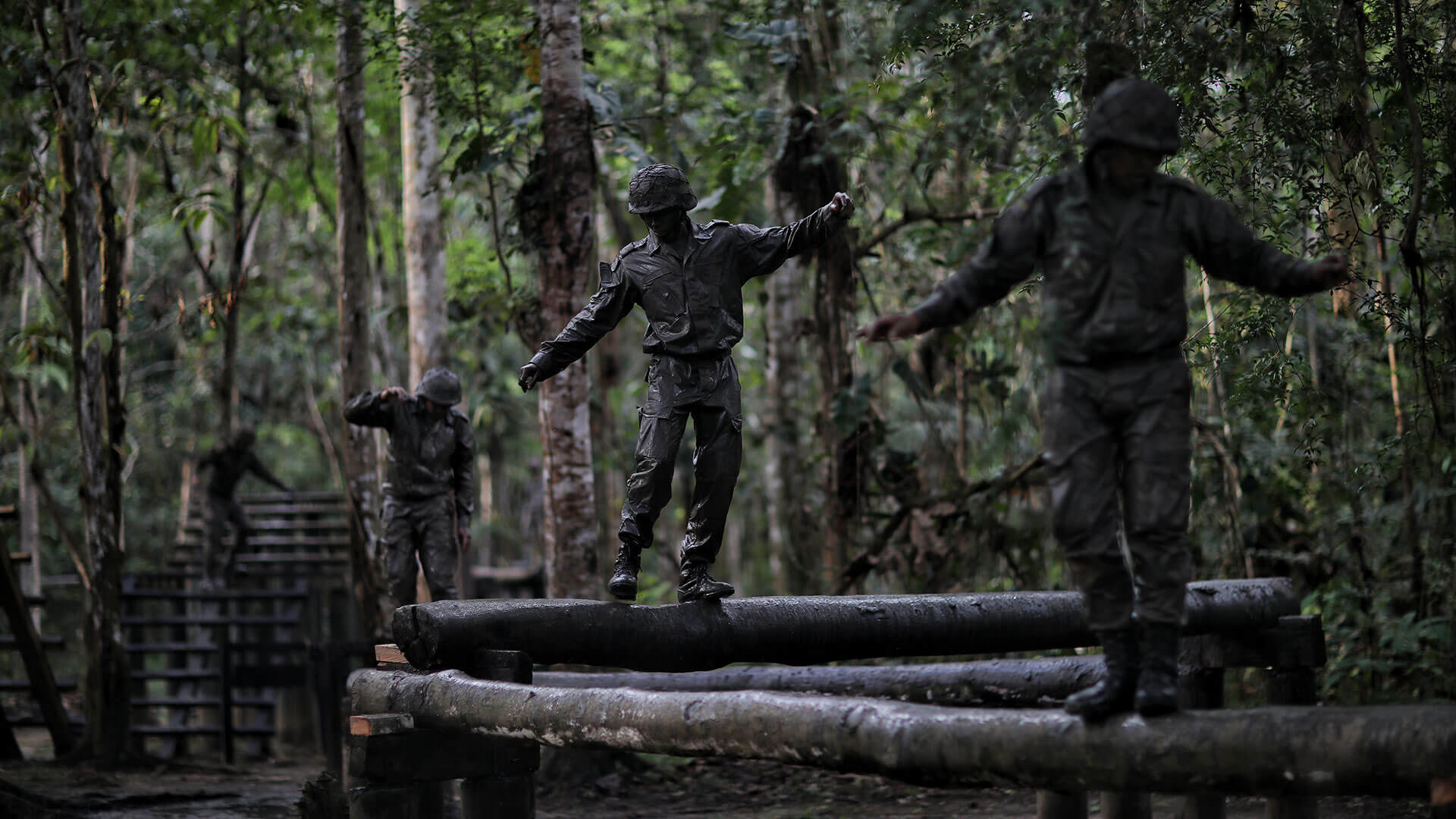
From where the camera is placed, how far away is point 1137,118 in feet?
12.3

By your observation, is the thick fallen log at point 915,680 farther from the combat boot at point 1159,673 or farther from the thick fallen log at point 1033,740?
the combat boot at point 1159,673

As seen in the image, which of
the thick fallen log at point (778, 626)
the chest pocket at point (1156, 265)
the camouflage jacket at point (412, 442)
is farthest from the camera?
the camouflage jacket at point (412, 442)

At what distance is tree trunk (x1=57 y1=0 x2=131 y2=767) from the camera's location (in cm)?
1014

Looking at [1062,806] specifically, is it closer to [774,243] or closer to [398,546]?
[774,243]

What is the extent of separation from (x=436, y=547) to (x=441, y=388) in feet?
4.05

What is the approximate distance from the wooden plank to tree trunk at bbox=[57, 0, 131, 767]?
1.05 feet

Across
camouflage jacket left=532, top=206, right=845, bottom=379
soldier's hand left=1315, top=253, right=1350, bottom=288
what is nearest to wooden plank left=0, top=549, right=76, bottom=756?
camouflage jacket left=532, top=206, right=845, bottom=379

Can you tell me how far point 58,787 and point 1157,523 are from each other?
8.51 m

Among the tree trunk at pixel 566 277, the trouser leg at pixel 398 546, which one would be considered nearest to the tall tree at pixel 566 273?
the tree trunk at pixel 566 277

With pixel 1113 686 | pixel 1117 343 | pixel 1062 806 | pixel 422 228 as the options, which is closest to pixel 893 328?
pixel 1117 343

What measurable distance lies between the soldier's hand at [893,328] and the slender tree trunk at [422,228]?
8.25 m

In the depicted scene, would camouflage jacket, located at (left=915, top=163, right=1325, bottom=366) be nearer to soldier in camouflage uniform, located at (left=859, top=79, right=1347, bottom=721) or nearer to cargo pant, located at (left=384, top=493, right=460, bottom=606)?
soldier in camouflage uniform, located at (left=859, top=79, right=1347, bottom=721)

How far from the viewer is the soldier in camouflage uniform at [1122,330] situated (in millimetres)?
3777

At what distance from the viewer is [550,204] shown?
9438 millimetres
